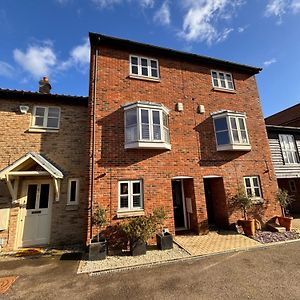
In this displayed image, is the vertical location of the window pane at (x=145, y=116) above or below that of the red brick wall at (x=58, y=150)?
above

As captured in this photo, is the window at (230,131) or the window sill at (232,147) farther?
the window at (230,131)

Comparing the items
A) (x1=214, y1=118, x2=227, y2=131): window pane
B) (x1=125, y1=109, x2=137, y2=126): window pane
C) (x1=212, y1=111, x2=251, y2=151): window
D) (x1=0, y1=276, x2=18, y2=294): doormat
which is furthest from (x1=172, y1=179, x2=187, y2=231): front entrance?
(x1=0, y1=276, x2=18, y2=294): doormat

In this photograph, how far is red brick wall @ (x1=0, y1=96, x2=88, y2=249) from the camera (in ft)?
26.3

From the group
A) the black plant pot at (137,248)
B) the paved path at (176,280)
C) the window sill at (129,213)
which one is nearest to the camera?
the paved path at (176,280)

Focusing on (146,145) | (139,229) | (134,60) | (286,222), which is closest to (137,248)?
(139,229)

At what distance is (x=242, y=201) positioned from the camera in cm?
903

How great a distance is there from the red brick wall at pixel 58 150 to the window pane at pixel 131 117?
233cm

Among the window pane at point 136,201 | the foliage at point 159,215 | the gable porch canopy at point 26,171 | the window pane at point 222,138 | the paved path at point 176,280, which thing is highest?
the window pane at point 222,138

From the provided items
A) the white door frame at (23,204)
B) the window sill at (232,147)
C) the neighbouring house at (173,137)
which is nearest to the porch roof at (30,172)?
the white door frame at (23,204)

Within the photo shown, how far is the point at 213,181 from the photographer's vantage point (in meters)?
10.3

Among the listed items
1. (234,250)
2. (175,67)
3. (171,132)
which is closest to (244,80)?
(175,67)

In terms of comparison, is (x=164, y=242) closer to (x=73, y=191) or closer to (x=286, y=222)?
(x=73, y=191)

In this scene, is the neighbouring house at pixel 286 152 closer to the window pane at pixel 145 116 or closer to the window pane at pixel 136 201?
the window pane at pixel 145 116

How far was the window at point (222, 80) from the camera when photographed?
11305 mm
